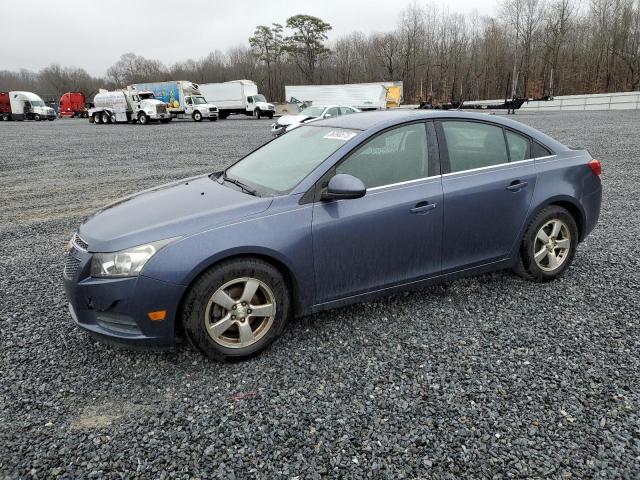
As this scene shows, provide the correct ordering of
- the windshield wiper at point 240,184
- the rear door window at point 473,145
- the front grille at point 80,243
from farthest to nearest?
the rear door window at point 473,145 < the windshield wiper at point 240,184 < the front grille at point 80,243

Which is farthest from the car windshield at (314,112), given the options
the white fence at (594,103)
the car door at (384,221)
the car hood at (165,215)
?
the white fence at (594,103)

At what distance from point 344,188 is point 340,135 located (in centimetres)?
74

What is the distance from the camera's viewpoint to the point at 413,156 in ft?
11.7

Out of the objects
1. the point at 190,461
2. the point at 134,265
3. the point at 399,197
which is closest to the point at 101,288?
the point at 134,265

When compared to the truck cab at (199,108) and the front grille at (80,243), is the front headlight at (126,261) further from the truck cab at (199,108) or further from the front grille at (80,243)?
the truck cab at (199,108)

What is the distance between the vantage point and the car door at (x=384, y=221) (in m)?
3.15

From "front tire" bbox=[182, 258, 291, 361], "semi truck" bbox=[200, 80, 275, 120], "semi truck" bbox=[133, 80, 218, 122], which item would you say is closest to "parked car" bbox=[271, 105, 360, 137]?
"semi truck" bbox=[133, 80, 218, 122]

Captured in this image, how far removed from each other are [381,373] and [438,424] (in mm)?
533

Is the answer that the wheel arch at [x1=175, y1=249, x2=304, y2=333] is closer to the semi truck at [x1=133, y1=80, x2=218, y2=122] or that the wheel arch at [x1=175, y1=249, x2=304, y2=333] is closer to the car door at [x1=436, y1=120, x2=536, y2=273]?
the car door at [x1=436, y1=120, x2=536, y2=273]

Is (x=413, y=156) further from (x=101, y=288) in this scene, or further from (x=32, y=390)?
(x=32, y=390)

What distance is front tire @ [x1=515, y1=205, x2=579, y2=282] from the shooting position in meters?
3.98

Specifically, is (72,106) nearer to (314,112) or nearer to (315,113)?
(314,112)

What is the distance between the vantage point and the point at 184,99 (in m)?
41.1

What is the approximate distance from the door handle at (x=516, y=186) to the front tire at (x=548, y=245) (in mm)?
322
